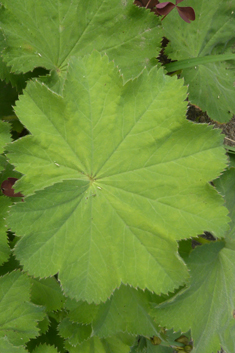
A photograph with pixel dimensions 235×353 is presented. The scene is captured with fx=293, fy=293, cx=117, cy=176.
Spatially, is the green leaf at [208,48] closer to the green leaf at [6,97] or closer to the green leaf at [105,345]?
the green leaf at [6,97]

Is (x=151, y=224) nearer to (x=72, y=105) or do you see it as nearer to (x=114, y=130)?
(x=114, y=130)

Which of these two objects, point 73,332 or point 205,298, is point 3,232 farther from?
point 205,298

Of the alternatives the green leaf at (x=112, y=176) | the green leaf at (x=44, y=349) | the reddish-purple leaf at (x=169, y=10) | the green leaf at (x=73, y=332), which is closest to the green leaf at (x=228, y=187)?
the green leaf at (x=112, y=176)

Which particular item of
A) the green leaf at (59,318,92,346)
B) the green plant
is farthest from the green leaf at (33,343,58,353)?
the green plant

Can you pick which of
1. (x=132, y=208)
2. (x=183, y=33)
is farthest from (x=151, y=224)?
(x=183, y=33)

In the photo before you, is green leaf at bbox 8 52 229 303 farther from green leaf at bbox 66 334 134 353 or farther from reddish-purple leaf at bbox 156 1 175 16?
green leaf at bbox 66 334 134 353

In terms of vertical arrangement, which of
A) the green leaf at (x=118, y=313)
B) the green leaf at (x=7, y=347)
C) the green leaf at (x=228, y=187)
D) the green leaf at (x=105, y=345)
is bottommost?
the green leaf at (x=7, y=347)
